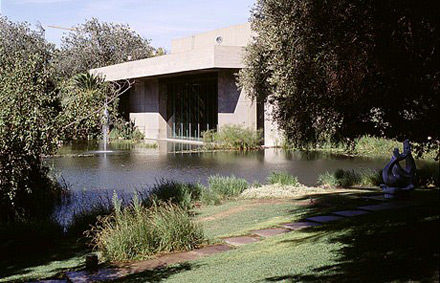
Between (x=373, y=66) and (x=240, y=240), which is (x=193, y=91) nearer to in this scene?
(x=240, y=240)

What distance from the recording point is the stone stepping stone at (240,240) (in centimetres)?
858

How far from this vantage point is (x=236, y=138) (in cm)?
3066

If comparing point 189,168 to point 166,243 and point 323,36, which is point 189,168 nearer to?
point 166,243

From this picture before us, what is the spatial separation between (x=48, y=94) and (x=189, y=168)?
10.4m

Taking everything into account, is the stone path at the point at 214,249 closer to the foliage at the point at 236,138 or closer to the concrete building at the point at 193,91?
the concrete building at the point at 193,91

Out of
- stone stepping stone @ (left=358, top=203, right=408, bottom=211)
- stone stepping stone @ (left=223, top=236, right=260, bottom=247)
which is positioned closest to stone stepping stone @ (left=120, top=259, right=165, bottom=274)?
stone stepping stone @ (left=223, top=236, right=260, bottom=247)

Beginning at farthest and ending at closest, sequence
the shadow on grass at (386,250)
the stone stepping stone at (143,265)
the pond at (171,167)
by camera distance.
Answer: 1. the pond at (171,167)
2. the stone stepping stone at (143,265)
3. the shadow on grass at (386,250)

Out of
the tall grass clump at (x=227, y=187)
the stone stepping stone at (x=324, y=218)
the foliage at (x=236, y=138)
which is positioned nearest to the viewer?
the stone stepping stone at (x=324, y=218)

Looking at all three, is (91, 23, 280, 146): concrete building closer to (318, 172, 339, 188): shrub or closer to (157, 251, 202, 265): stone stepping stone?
(318, 172, 339, 188): shrub

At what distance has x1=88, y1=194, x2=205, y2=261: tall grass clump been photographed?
8539 mm

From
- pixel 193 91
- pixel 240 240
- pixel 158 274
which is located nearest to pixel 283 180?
pixel 240 240

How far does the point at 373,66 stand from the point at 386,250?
6.28 feet

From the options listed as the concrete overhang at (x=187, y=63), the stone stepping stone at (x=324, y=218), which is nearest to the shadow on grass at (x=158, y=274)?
the stone stepping stone at (x=324, y=218)

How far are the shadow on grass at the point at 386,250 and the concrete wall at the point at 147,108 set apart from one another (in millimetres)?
34400
